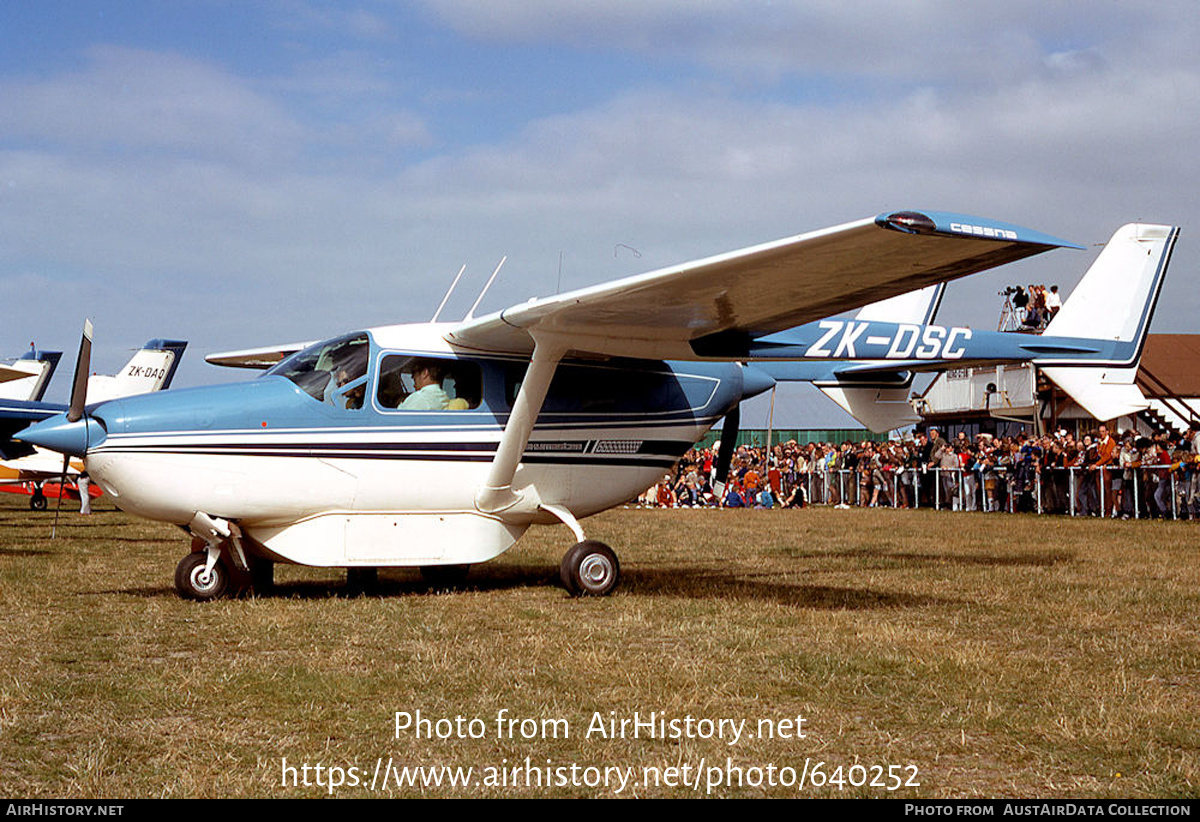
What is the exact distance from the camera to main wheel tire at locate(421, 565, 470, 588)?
34.5ft

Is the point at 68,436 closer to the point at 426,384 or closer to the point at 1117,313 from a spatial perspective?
the point at 426,384

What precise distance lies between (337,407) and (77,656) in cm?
316

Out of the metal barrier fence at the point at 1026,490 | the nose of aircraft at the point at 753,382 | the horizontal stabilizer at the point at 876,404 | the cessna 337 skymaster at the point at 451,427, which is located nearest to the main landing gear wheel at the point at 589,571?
the cessna 337 skymaster at the point at 451,427

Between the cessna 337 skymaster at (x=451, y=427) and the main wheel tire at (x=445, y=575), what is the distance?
102 centimetres

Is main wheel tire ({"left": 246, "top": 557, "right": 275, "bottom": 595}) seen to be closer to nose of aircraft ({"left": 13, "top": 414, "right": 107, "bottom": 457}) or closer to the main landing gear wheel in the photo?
nose of aircraft ({"left": 13, "top": 414, "right": 107, "bottom": 457})

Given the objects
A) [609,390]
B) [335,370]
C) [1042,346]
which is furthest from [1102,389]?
[335,370]

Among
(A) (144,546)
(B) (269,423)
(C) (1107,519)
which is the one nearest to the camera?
(B) (269,423)

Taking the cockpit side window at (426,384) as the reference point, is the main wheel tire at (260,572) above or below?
below

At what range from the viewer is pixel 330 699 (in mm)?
5164

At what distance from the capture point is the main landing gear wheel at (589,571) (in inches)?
365

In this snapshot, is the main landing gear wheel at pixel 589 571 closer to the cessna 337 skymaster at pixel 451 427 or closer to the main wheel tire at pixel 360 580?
the cessna 337 skymaster at pixel 451 427

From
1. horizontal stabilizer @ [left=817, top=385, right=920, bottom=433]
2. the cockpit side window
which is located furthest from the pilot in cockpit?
horizontal stabilizer @ [left=817, top=385, right=920, bottom=433]
